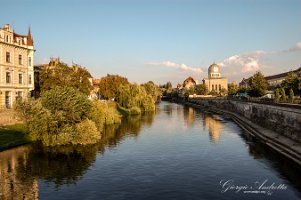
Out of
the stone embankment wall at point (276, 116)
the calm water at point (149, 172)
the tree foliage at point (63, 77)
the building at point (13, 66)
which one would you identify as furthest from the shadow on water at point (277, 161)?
the building at point (13, 66)

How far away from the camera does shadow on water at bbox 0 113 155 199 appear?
25.3 meters

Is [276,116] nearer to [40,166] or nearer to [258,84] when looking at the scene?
[40,166]

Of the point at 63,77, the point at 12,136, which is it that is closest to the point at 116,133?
the point at 12,136

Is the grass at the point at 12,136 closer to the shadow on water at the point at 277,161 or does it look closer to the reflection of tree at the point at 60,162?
the reflection of tree at the point at 60,162

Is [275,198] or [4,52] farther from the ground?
[4,52]

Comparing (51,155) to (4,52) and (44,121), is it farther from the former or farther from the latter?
(4,52)

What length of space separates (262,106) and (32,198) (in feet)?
155

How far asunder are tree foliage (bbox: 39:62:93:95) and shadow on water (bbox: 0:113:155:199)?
23.1 metres

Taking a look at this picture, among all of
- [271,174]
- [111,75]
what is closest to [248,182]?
[271,174]

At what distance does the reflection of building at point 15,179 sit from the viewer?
23.8 m

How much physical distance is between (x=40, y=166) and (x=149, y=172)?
11.2 m

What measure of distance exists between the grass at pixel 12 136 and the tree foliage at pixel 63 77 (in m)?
16.1

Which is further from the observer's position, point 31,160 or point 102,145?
point 102,145

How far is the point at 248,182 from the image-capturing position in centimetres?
2675
